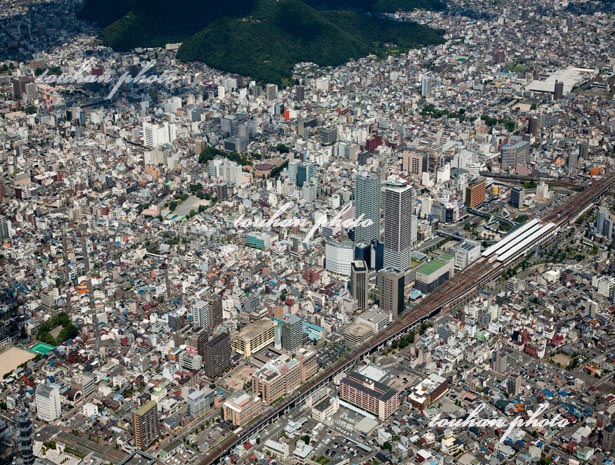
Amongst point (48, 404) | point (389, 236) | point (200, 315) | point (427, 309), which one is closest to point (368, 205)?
point (389, 236)

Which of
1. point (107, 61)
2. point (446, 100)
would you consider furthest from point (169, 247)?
point (107, 61)

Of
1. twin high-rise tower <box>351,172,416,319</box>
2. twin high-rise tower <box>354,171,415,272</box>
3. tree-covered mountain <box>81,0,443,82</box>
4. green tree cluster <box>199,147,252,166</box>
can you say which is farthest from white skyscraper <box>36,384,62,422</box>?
tree-covered mountain <box>81,0,443,82</box>

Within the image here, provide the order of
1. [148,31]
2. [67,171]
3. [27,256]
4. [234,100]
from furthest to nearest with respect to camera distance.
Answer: [148,31] → [234,100] → [67,171] → [27,256]

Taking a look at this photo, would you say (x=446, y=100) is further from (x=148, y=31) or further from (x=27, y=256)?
(x=27, y=256)

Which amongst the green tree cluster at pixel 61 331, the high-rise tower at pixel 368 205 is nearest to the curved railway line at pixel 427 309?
the high-rise tower at pixel 368 205

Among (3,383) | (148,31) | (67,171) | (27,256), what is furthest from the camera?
(148,31)

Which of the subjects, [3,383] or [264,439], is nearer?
[264,439]

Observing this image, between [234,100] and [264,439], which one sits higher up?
[234,100]

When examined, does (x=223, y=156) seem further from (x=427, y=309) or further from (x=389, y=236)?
(x=427, y=309)
